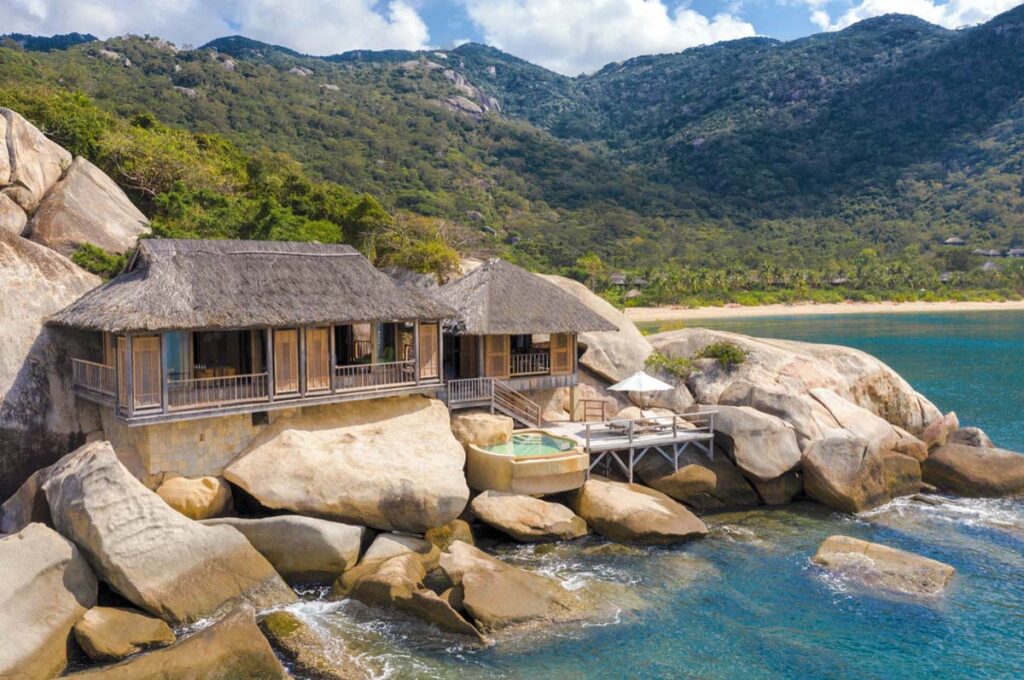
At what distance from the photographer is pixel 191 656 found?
12.6m

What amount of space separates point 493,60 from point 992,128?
110557mm

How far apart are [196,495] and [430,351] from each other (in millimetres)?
7267

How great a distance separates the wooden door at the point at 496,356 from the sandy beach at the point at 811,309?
56.7m

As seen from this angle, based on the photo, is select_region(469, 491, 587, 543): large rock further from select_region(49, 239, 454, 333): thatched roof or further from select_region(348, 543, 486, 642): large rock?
select_region(49, 239, 454, 333): thatched roof

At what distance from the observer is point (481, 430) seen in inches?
848

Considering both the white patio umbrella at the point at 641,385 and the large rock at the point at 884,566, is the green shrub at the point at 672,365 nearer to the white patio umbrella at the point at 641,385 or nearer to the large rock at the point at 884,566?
the white patio umbrella at the point at 641,385

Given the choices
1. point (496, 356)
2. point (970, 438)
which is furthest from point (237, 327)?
point (970, 438)

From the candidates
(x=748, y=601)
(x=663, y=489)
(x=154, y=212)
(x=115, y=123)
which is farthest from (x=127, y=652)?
(x=115, y=123)

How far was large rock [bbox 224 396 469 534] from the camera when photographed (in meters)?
17.8

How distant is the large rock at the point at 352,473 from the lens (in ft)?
58.5

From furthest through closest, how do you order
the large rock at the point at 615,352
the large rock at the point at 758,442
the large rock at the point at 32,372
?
the large rock at the point at 615,352, the large rock at the point at 758,442, the large rock at the point at 32,372

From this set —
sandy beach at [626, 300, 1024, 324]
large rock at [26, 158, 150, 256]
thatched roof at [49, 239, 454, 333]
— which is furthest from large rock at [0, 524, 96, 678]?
sandy beach at [626, 300, 1024, 324]

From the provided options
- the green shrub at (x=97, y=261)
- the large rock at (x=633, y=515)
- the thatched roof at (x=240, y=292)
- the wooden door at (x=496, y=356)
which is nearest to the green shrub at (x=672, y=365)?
the wooden door at (x=496, y=356)

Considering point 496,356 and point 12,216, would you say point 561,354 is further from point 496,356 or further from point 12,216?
point 12,216
